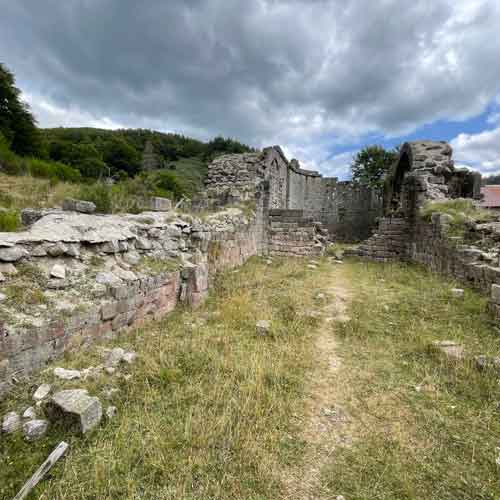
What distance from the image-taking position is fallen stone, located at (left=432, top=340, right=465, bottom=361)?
3270 mm

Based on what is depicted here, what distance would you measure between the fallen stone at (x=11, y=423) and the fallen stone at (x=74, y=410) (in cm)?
18

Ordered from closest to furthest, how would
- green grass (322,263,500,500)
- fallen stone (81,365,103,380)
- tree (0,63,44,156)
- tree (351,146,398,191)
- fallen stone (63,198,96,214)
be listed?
green grass (322,263,500,500), fallen stone (81,365,103,380), fallen stone (63,198,96,214), tree (0,63,44,156), tree (351,146,398,191)

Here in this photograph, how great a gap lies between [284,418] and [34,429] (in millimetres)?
1895

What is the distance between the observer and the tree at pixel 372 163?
33.6 m

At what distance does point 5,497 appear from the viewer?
1.66 metres

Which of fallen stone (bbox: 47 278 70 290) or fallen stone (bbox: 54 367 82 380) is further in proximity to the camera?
fallen stone (bbox: 47 278 70 290)

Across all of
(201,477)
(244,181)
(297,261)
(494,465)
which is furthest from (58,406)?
(244,181)

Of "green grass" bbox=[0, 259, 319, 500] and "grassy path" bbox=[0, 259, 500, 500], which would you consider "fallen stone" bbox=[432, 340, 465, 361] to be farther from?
"green grass" bbox=[0, 259, 319, 500]

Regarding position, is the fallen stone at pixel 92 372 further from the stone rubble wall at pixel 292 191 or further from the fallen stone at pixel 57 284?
the stone rubble wall at pixel 292 191

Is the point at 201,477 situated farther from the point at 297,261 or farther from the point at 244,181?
the point at 244,181

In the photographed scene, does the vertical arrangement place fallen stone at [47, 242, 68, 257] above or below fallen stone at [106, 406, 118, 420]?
above

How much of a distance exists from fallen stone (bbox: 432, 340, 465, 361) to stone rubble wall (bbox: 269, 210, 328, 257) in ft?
A: 23.9

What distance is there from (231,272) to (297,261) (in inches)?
124

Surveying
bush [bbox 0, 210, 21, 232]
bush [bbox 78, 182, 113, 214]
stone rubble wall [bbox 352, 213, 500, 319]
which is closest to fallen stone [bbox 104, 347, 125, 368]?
bush [bbox 0, 210, 21, 232]
